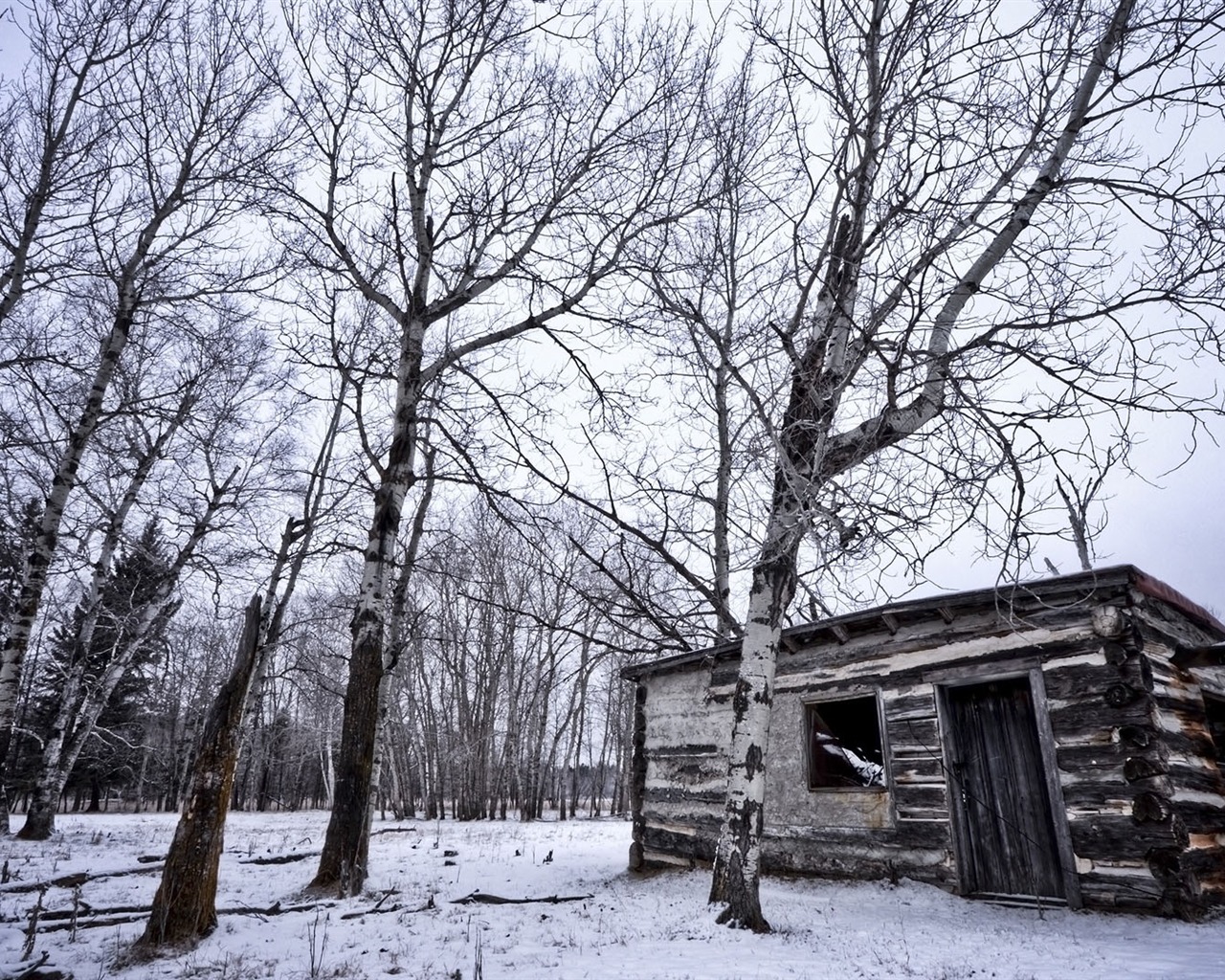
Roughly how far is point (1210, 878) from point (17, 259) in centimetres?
1509

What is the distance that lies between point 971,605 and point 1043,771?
77.5 inches

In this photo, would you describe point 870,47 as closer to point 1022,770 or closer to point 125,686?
point 1022,770

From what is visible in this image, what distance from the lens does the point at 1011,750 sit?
341 inches

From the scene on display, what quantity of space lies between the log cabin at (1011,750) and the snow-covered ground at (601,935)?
20.5 inches

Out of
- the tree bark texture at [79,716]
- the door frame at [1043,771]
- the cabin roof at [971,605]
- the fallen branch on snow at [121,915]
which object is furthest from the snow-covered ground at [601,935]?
the tree bark texture at [79,716]

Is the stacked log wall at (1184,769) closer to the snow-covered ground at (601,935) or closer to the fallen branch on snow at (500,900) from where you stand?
the snow-covered ground at (601,935)

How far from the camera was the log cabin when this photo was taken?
7367mm

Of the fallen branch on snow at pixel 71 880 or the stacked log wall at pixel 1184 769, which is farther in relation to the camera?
the fallen branch on snow at pixel 71 880

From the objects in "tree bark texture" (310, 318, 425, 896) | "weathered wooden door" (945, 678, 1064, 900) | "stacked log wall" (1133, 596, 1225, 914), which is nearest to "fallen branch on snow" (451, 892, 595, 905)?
"tree bark texture" (310, 318, 425, 896)

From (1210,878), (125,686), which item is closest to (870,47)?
(1210,878)

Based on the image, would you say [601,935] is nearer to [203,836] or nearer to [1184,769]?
[203,836]

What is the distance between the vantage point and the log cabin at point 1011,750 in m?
7.37

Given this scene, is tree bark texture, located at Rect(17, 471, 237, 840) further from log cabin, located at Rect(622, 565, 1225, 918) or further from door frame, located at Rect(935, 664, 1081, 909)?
door frame, located at Rect(935, 664, 1081, 909)

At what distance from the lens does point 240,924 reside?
6.46 m
